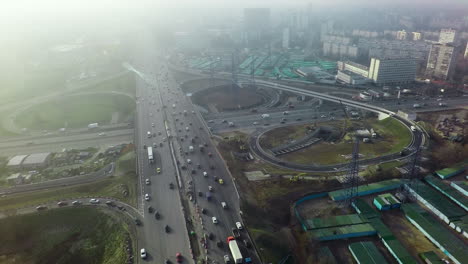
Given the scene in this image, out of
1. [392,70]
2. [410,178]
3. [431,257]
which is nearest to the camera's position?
[431,257]

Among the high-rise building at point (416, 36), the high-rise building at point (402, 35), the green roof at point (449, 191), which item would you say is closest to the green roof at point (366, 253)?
the green roof at point (449, 191)

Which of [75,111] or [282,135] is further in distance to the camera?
[75,111]

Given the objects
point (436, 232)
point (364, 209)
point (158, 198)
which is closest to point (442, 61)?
point (436, 232)

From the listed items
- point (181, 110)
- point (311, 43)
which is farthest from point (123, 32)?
point (181, 110)

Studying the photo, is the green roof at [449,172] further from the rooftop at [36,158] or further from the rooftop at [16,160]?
the rooftop at [16,160]

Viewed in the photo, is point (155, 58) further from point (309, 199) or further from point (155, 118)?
point (309, 199)

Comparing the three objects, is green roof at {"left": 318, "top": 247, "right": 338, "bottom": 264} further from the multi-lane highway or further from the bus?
the bus

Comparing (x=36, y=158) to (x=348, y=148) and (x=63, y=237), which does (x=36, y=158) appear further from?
(x=348, y=148)

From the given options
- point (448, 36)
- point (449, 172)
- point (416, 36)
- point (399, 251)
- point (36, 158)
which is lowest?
point (449, 172)
